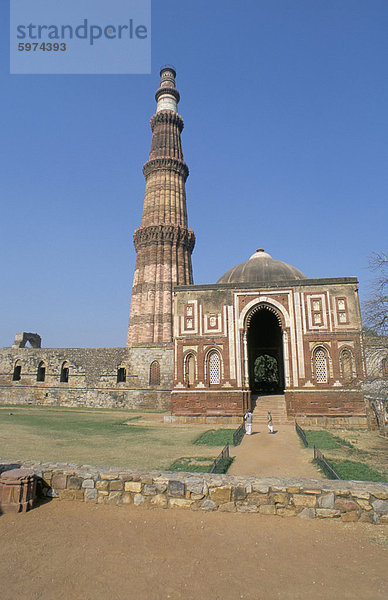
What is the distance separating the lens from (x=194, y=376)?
728 inches

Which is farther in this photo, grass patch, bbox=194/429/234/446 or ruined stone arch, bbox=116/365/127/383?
ruined stone arch, bbox=116/365/127/383

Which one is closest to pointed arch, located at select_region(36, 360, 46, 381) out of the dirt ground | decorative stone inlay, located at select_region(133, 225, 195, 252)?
decorative stone inlay, located at select_region(133, 225, 195, 252)

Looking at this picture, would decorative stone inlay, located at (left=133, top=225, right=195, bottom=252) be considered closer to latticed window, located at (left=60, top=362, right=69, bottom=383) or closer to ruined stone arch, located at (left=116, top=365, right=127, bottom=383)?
ruined stone arch, located at (left=116, top=365, right=127, bottom=383)

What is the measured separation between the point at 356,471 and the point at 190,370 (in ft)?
37.0

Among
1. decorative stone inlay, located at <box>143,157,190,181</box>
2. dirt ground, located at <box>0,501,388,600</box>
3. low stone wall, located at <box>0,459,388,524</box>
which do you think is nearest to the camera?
dirt ground, located at <box>0,501,388,600</box>

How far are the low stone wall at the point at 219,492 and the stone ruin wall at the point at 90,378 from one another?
19663 mm

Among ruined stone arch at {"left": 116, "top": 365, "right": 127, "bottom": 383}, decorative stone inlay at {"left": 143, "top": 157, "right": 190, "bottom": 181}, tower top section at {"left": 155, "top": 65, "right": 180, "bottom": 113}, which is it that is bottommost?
ruined stone arch at {"left": 116, "top": 365, "right": 127, "bottom": 383}

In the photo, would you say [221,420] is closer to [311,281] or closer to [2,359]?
[311,281]

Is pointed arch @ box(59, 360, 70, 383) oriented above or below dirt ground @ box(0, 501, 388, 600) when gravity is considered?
above

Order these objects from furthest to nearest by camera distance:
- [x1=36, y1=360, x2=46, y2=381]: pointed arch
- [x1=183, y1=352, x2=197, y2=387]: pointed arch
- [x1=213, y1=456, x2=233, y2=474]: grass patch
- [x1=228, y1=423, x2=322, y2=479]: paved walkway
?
1. [x1=36, y1=360, x2=46, y2=381]: pointed arch
2. [x1=183, y1=352, x2=197, y2=387]: pointed arch
3. [x1=228, y1=423, x2=322, y2=479]: paved walkway
4. [x1=213, y1=456, x2=233, y2=474]: grass patch

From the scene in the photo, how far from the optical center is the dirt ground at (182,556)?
351 centimetres

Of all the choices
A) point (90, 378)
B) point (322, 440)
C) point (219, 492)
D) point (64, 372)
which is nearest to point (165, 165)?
point (90, 378)

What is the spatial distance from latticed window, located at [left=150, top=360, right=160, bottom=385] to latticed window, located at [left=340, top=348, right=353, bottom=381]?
518 inches

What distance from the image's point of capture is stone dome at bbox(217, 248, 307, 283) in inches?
808
